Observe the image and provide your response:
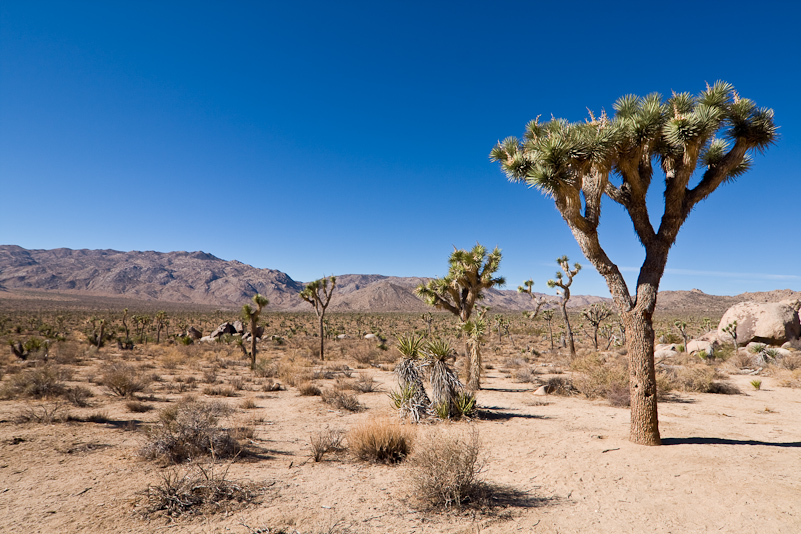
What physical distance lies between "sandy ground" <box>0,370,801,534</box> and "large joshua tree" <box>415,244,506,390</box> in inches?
167

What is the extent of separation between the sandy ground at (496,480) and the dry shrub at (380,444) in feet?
0.75

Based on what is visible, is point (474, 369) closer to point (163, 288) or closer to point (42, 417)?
point (42, 417)

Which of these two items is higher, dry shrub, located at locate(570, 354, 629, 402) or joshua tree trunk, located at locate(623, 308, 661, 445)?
joshua tree trunk, located at locate(623, 308, 661, 445)

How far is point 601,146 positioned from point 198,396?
46.0 ft

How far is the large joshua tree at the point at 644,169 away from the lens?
7.17 m

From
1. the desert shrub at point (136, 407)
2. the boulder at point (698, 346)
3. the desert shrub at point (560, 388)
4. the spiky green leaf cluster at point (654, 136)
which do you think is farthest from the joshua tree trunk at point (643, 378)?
the boulder at point (698, 346)

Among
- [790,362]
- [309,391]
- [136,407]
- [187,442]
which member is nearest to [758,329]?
[790,362]

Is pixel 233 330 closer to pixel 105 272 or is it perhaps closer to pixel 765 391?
pixel 765 391

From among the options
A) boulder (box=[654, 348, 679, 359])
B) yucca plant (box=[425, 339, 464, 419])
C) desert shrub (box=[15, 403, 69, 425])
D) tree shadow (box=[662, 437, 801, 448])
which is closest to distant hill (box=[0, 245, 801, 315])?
boulder (box=[654, 348, 679, 359])

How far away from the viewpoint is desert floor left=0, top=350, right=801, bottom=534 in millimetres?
4660

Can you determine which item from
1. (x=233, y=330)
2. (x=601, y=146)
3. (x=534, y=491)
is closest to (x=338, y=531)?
(x=534, y=491)

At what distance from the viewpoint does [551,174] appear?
7371mm

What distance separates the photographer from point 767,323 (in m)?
24.9

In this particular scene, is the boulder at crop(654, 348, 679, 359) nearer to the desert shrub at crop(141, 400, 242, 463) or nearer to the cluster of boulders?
the cluster of boulders
